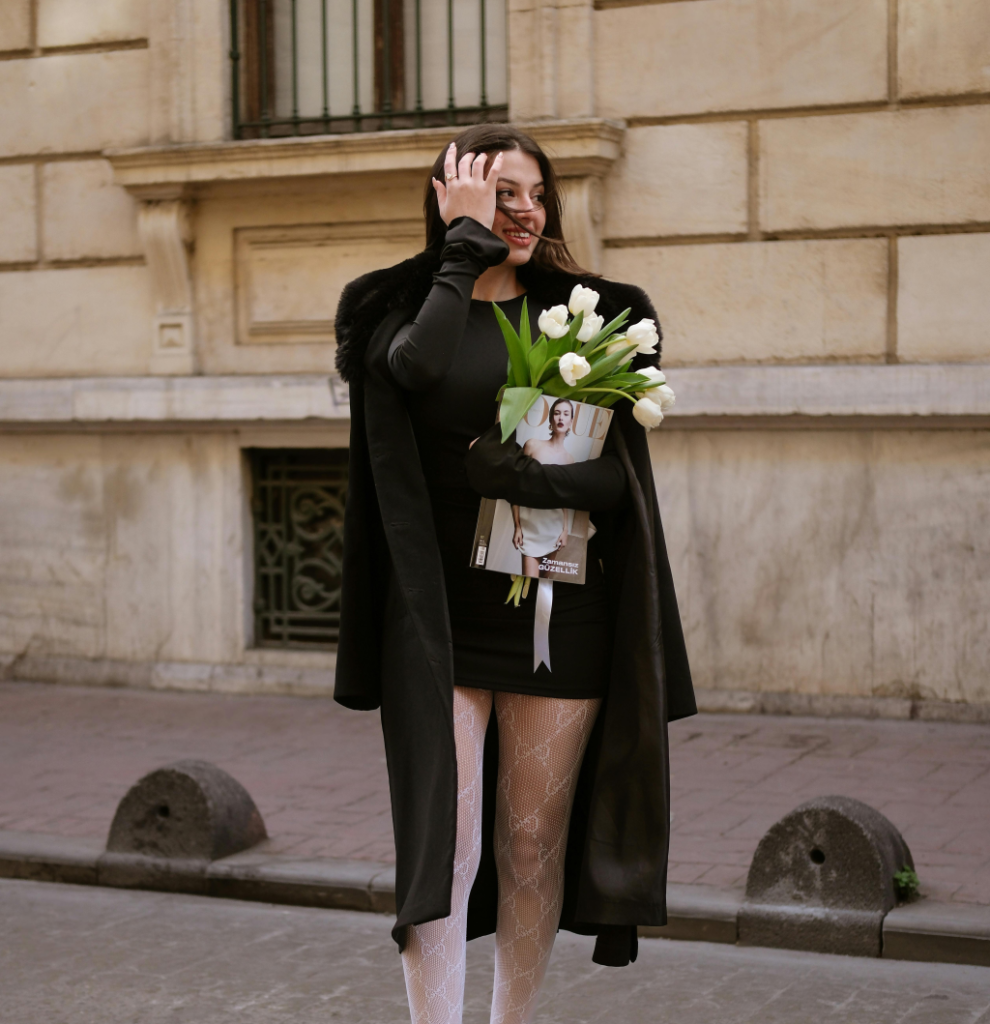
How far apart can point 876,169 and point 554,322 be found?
5080 millimetres

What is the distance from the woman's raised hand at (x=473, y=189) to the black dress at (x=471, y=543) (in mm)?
37

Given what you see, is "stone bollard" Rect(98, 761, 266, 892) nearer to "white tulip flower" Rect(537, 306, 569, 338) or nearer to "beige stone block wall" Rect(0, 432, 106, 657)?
"white tulip flower" Rect(537, 306, 569, 338)

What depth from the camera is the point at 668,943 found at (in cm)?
491

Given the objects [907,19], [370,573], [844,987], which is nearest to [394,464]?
[370,573]

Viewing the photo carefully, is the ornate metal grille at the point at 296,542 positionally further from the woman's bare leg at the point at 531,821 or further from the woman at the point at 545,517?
the woman at the point at 545,517

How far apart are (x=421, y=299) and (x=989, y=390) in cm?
484

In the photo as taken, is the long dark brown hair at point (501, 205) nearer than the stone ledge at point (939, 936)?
Yes

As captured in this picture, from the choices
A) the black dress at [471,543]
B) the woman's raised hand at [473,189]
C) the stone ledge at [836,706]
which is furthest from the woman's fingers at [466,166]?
the stone ledge at [836,706]

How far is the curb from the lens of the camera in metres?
4.60

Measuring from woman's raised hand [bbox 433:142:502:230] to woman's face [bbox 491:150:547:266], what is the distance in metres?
0.04

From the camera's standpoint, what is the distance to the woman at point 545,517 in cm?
311

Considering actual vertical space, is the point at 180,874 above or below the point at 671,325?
below

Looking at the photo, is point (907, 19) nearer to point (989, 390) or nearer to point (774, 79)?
point (774, 79)

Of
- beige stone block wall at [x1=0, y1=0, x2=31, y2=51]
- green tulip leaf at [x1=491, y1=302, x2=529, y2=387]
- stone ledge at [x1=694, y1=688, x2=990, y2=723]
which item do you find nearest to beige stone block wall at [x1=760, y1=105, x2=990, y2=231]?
stone ledge at [x1=694, y1=688, x2=990, y2=723]
